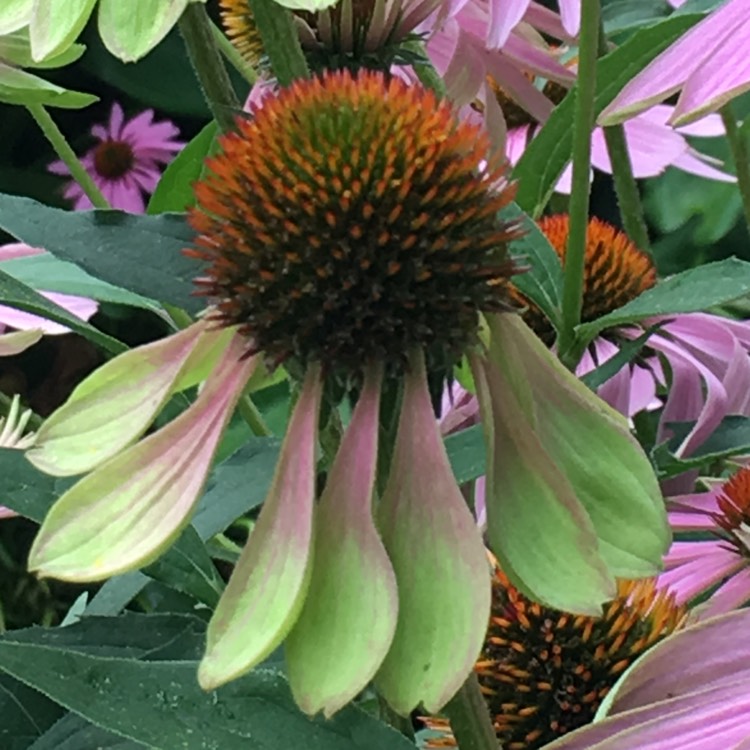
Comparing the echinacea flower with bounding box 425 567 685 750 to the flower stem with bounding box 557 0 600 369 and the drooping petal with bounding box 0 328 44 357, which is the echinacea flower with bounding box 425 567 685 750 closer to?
the flower stem with bounding box 557 0 600 369

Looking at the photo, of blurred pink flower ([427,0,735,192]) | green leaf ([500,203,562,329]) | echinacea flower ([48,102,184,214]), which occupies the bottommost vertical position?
echinacea flower ([48,102,184,214])

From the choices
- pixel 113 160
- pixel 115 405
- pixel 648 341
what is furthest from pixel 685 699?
pixel 113 160

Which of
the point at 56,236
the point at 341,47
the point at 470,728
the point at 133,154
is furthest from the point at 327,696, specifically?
the point at 133,154

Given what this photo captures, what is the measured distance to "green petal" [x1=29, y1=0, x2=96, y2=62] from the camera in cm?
31

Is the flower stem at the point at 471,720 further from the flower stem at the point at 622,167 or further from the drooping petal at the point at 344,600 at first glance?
the flower stem at the point at 622,167

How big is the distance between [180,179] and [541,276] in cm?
24

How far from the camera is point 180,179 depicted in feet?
2.25

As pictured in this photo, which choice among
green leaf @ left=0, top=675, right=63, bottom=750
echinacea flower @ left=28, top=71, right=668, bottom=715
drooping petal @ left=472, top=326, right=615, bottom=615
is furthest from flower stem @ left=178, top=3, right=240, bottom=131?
green leaf @ left=0, top=675, right=63, bottom=750

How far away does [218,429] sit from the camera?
1.17ft

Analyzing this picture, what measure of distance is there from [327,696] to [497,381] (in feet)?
0.37

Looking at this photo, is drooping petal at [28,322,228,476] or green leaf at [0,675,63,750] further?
green leaf at [0,675,63,750]

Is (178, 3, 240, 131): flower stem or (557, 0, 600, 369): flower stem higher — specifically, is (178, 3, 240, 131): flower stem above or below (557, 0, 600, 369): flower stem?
above

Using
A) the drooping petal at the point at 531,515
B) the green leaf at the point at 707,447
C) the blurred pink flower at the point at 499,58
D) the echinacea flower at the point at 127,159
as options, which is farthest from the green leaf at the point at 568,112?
the echinacea flower at the point at 127,159

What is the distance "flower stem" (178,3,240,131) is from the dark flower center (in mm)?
970
